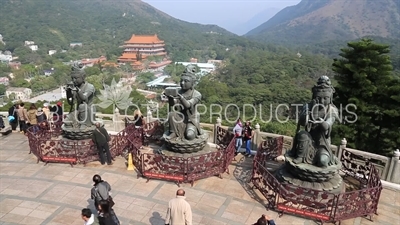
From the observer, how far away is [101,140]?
8.73 metres

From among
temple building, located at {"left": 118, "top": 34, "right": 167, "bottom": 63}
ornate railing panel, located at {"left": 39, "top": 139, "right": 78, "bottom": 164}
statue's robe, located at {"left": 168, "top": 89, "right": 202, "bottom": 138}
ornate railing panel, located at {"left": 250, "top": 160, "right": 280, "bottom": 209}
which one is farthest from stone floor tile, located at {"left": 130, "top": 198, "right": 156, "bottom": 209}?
temple building, located at {"left": 118, "top": 34, "right": 167, "bottom": 63}

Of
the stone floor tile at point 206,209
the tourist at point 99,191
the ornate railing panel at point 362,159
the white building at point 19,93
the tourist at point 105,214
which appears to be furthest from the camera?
the white building at point 19,93

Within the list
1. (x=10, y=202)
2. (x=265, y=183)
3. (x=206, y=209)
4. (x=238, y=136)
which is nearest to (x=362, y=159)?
(x=265, y=183)

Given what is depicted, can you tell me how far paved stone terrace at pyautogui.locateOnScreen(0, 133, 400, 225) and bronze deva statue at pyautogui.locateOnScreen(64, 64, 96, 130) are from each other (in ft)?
4.44

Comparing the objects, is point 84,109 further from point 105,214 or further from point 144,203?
point 105,214

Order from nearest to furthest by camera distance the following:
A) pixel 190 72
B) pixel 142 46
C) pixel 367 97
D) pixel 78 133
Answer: pixel 190 72 < pixel 78 133 < pixel 367 97 < pixel 142 46

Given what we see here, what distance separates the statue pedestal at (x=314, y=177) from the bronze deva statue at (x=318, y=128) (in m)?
0.14

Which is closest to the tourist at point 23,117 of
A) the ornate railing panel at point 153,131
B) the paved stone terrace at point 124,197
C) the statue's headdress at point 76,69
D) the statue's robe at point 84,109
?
the paved stone terrace at point 124,197

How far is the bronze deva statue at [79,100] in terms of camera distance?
370 inches

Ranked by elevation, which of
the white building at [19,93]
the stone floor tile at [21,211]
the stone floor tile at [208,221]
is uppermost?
the stone floor tile at [208,221]

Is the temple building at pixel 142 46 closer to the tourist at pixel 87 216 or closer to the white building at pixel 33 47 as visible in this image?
the white building at pixel 33 47

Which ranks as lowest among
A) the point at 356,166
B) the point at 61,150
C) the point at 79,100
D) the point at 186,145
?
the point at 61,150

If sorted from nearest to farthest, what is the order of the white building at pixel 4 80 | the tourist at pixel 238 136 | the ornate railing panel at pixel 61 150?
the ornate railing panel at pixel 61 150 < the tourist at pixel 238 136 < the white building at pixel 4 80

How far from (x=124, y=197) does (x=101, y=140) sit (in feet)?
6.50
